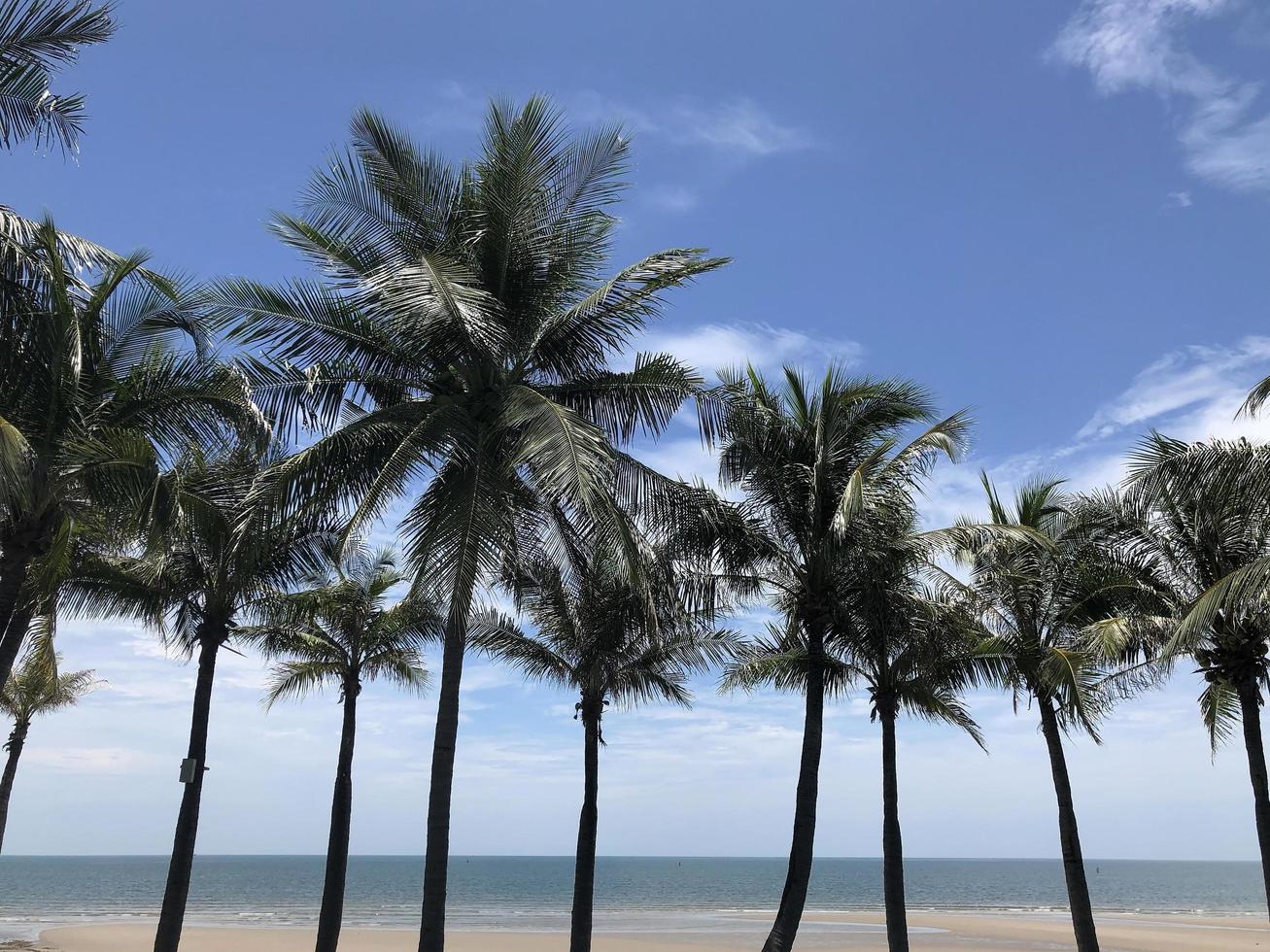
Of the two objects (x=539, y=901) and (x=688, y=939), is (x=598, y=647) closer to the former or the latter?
(x=688, y=939)

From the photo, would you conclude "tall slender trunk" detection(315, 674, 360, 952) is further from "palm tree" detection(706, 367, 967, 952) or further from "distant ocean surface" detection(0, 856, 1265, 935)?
"distant ocean surface" detection(0, 856, 1265, 935)

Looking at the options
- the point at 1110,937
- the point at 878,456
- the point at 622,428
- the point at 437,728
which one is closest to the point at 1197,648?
the point at 878,456

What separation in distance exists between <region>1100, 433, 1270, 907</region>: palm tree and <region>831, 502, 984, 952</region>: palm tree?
94.4 inches

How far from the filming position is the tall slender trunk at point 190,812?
14547mm

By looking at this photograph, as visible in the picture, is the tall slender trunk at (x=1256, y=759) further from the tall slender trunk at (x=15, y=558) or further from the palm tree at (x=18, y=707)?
the palm tree at (x=18, y=707)

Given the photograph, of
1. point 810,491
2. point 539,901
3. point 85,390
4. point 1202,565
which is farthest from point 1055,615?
point 539,901

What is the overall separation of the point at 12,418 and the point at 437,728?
520cm

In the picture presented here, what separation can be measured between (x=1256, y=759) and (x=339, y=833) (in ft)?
48.8

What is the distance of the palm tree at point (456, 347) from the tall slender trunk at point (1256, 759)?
10016 mm

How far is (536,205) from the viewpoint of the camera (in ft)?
38.6

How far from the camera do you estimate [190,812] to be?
15.0 m

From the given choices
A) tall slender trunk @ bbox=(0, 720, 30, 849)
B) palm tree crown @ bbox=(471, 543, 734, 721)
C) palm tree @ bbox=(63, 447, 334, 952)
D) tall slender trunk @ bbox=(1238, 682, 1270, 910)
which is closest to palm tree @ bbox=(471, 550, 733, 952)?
palm tree crown @ bbox=(471, 543, 734, 721)

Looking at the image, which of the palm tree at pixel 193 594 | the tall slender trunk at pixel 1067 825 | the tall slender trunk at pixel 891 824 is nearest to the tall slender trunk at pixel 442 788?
the palm tree at pixel 193 594

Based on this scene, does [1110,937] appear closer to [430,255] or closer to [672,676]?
[672,676]
